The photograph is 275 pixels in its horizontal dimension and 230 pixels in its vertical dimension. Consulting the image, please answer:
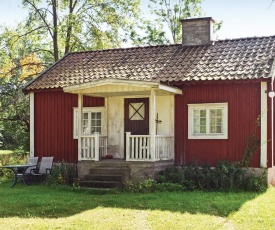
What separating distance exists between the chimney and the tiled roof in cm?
29

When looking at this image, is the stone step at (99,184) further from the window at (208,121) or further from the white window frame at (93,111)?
the window at (208,121)

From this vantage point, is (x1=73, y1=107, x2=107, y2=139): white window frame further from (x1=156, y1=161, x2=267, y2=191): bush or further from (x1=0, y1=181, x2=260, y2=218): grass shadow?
(x1=0, y1=181, x2=260, y2=218): grass shadow

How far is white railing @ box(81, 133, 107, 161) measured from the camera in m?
17.7

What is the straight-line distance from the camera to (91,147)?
17828 mm

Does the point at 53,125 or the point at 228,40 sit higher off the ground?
the point at 228,40

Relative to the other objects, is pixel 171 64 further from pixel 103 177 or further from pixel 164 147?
pixel 103 177

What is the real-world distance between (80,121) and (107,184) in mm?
2785

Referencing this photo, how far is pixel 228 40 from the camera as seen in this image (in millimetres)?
20328

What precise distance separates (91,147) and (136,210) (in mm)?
5224

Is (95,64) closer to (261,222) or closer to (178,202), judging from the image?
(178,202)

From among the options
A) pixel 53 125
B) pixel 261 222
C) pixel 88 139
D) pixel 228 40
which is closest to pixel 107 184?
pixel 88 139

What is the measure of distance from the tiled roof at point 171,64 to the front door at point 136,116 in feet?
2.93

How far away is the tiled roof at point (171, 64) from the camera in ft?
57.8

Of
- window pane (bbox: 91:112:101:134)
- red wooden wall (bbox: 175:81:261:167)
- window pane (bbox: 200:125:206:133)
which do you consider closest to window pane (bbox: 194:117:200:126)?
window pane (bbox: 200:125:206:133)
